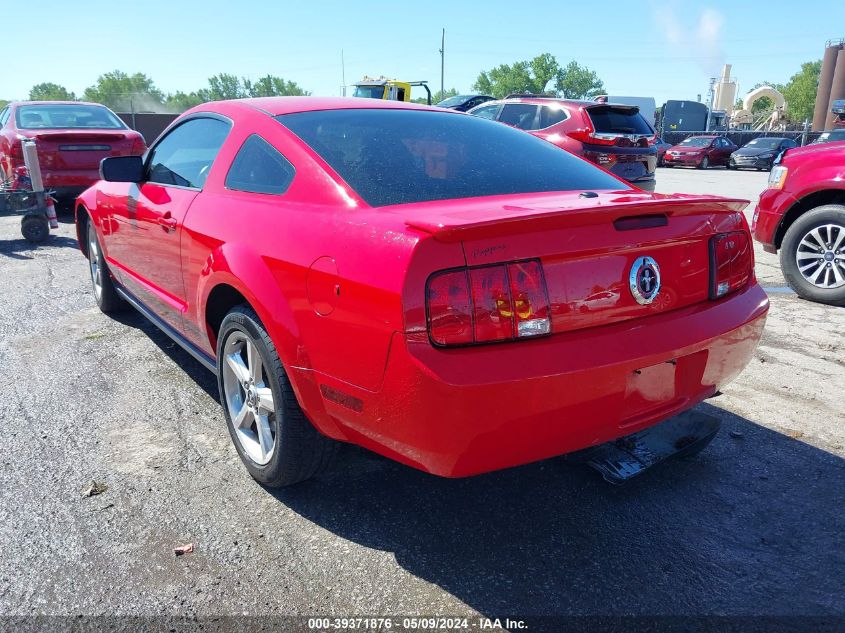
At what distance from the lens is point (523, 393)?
6.28 feet

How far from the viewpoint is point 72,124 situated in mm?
10000

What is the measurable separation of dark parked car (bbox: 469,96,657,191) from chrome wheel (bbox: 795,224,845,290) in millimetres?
3206

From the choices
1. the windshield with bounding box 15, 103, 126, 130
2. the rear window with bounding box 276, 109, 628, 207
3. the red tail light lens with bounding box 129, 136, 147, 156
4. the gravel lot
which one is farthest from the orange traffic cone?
the rear window with bounding box 276, 109, 628, 207

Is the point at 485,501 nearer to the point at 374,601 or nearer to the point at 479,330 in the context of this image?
the point at 374,601

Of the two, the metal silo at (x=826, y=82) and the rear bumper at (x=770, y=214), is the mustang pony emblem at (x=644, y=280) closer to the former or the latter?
the rear bumper at (x=770, y=214)

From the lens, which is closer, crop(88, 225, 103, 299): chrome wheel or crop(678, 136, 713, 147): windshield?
crop(88, 225, 103, 299): chrome wheel

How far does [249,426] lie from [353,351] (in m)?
1.06

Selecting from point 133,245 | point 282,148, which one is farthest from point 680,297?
point 133,245

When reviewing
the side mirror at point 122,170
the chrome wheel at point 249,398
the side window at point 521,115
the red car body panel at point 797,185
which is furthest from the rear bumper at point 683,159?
the chrome wheel at point 249,398

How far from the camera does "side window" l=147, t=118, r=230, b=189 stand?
129 inches

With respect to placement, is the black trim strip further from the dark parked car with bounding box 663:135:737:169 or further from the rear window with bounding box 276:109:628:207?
the dark parked car with bounding box 663:135:737:169

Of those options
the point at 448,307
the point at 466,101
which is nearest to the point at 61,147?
the point at 448,307

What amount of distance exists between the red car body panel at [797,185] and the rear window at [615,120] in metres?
3.34

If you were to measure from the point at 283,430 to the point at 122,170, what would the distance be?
88.6 inches
